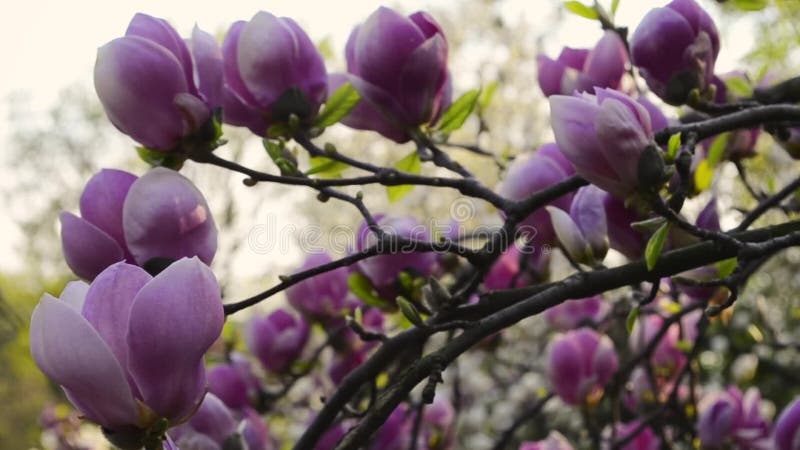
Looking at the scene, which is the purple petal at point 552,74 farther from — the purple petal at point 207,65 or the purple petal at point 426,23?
the purple petal at point 207,65

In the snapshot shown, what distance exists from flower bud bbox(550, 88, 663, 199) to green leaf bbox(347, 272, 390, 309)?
1.10 feet

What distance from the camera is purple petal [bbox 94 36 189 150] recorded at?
21.5 inches

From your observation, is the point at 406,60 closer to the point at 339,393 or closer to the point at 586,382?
the point at 339,393

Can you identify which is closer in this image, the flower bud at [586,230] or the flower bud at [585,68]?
the flower bud at [586,230]

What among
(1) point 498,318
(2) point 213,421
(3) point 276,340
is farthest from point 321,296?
(1) point 498,318

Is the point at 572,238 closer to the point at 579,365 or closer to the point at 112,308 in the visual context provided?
the point at 112,308

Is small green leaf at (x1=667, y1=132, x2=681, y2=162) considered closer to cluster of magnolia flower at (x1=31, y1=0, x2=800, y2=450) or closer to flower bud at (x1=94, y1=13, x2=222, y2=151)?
cluster of magnolia flower at (x1=31, y1=0, x2=800, y2=450)

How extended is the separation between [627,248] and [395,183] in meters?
0.17

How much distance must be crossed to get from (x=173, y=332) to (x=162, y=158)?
0.25 metres

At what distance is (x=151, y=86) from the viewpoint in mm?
554

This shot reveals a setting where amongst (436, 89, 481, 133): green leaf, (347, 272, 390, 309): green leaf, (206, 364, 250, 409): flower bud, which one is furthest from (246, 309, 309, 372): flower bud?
(436, 89, 481, 133): green leaf

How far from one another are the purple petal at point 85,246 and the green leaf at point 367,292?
0.31 meters

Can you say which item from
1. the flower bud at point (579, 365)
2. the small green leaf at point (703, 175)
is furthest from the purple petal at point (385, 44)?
the flower bud at point (579, 365)

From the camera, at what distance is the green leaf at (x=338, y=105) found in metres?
0.69
